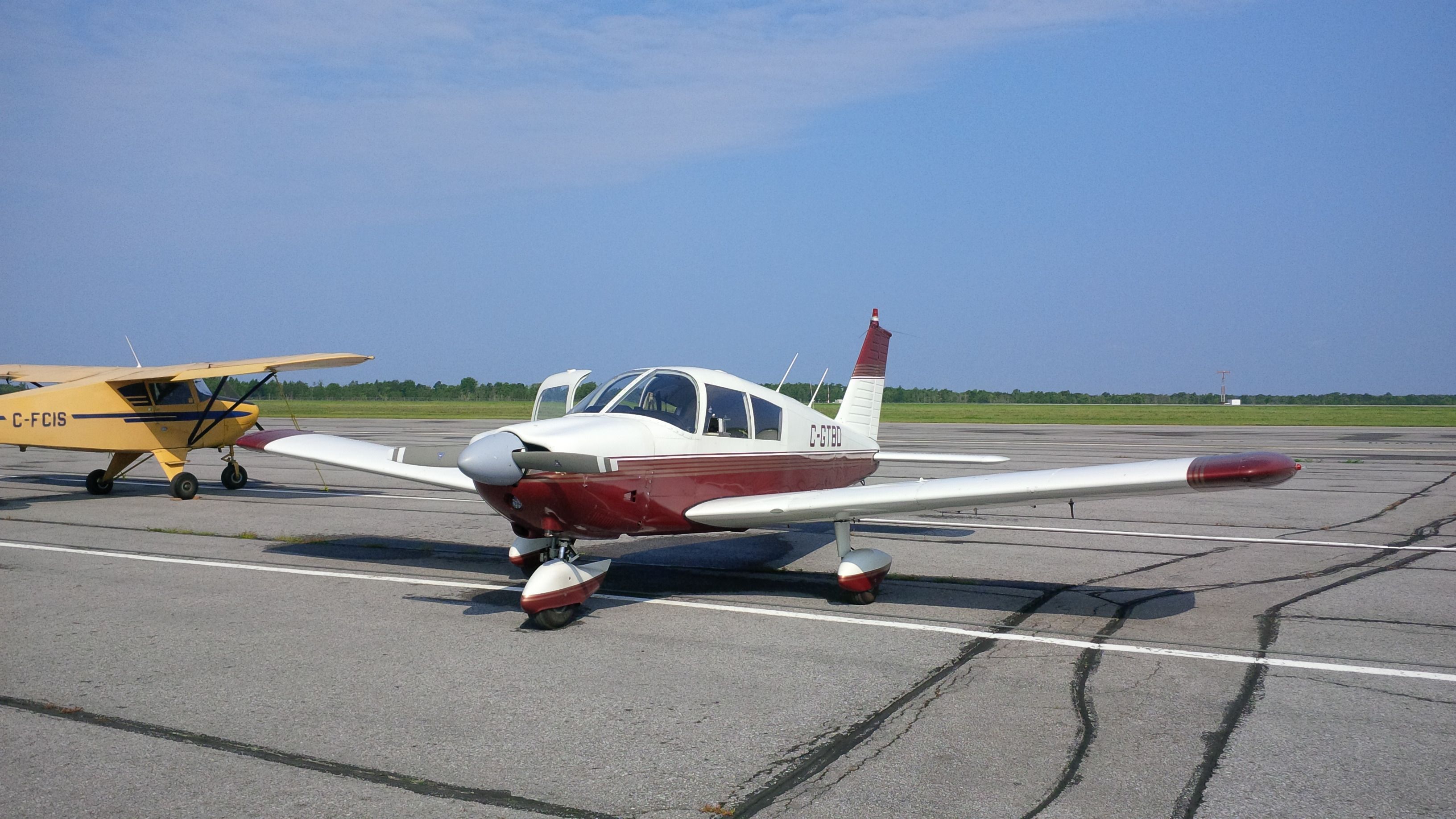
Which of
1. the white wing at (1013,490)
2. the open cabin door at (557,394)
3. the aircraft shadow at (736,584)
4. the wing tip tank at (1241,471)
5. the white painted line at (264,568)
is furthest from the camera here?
the open cabin door at (557,394)

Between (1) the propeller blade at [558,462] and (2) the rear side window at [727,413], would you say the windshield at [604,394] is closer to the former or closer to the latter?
(2) the rear side window at [727,413]

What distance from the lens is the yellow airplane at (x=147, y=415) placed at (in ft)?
48.4

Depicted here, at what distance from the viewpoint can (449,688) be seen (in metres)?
5.29

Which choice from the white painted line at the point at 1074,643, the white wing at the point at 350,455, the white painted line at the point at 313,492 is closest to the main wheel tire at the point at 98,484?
the white painted line at the point at 313,492

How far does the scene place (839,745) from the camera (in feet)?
14.5

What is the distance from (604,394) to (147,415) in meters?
11.2

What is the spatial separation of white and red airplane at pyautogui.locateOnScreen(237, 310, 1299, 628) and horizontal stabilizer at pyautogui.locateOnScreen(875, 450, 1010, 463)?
2057 millimetres

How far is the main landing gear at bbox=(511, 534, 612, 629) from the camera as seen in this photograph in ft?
21.5

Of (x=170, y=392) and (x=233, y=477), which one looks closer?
(x=170, y=392)

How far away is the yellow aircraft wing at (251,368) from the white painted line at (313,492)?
2.00 metres

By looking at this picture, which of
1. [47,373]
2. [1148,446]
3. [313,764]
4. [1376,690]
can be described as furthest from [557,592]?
[1148,446]

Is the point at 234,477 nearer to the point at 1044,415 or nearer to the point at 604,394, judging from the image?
the point at 604,394

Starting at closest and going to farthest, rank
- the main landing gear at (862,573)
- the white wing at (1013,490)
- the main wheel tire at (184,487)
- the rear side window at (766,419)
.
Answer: the white wing at (1013,490) < the main landing gear at (862,573) < the rear side window at (766,419) < the main wheel tire at (184,487)

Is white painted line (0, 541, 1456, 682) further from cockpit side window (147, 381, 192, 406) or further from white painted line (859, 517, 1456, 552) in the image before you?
cockpit side window (147, 381, 192, 406)
